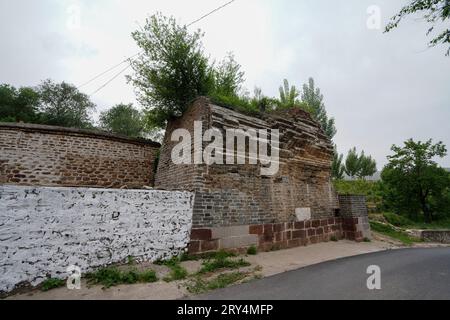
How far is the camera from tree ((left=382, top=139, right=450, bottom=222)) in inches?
874

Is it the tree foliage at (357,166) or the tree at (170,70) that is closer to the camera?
the tree at (170,70)

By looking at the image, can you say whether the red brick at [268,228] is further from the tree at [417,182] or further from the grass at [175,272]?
the tree at [417,182]

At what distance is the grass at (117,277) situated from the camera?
13.2 feet

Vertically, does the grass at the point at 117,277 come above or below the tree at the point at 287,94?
below

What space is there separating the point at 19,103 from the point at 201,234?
93.4 ft

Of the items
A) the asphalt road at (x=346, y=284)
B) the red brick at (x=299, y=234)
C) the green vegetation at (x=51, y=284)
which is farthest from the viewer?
the red brick at (x=299, y=234)

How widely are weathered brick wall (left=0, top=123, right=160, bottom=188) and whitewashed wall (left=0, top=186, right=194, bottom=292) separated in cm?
310

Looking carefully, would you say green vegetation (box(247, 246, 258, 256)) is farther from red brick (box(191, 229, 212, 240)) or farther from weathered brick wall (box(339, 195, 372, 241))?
weathered brick wall (box(339, 195, 372, 241))

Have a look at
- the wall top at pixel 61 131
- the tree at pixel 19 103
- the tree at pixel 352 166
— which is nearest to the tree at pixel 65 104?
the tree at pixel 19 103

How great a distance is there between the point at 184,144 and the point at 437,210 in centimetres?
2782

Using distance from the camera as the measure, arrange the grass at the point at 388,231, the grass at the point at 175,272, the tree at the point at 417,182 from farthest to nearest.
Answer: the tree at the point at 417,182, the grass at the point at 388,231, the grass at the point at 175,272

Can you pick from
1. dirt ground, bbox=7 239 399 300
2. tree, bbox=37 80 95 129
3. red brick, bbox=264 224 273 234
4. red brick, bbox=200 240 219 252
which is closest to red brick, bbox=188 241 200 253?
red brick, bbox=200 240 219 252

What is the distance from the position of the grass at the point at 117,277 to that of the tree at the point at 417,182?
26.8 metres
